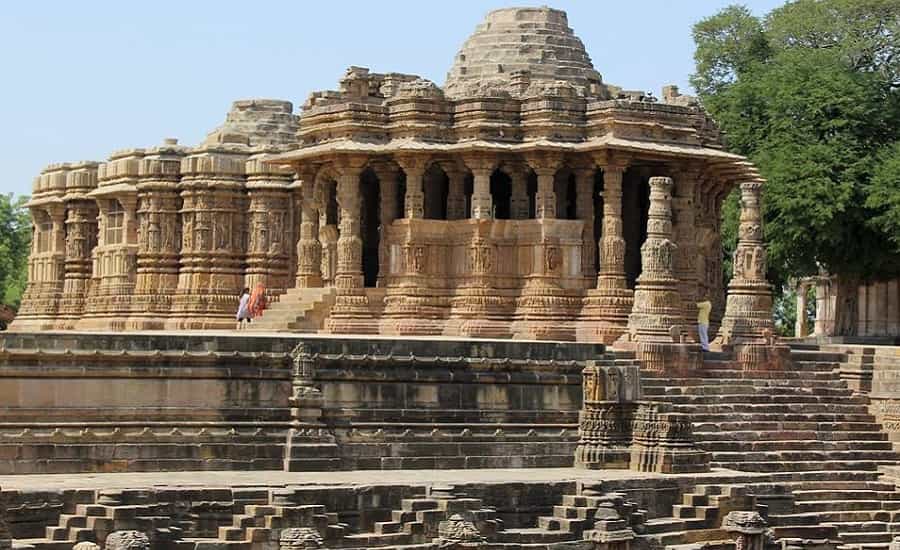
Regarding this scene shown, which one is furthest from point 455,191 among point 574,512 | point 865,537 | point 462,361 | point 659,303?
point 574,512

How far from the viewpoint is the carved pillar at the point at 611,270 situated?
115 ft

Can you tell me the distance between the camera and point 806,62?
Result: 1891 inches

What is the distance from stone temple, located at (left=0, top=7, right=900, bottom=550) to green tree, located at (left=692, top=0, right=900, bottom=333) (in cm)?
677

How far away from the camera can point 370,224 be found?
3869cm

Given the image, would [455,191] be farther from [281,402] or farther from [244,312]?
[281,402]

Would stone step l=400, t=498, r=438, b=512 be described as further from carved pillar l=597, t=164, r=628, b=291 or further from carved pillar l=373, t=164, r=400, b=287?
carved pillar l=373, t=164, r=400, b=287

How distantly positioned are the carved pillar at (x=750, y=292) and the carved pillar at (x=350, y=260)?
6284 mm

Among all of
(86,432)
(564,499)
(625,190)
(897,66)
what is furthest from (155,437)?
(897,66)

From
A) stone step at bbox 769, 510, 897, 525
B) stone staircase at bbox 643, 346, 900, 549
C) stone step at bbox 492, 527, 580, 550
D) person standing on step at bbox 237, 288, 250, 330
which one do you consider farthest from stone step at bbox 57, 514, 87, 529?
person standing on step at bbox 237, 288, 250, 330

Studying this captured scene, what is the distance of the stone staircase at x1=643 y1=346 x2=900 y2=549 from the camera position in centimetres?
2975

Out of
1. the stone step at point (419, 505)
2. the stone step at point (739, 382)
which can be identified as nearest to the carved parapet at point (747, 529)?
the stone step at point (739, 382)

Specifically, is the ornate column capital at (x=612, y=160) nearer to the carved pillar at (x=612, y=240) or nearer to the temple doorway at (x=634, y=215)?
the carved pillar at (x=612, y=240)

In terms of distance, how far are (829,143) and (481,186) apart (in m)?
13.1

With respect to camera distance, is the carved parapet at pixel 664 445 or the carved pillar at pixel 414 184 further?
the carved pillar at pixel 414 184
